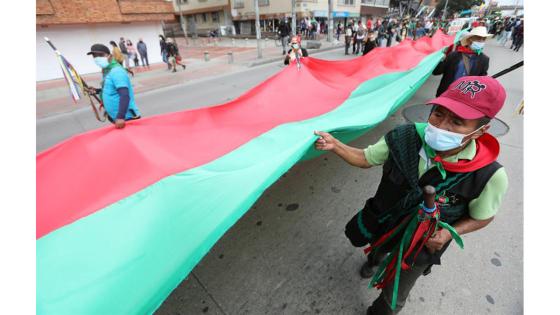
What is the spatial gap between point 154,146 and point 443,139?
85.1 inches

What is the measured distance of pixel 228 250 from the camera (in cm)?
271

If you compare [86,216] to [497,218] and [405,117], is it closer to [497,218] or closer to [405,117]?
[497,218]

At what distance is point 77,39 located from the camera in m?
13.8

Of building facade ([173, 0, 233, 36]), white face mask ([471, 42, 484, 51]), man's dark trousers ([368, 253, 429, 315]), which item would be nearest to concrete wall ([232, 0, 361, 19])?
building facade ([173, 0, 233, 36])

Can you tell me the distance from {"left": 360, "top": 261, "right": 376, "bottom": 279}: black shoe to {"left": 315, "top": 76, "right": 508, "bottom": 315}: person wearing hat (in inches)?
21.6

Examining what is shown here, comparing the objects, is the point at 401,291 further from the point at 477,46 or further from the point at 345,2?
the point at 345,2

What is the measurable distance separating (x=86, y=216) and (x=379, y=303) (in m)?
2.08

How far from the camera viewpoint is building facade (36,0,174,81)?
493 inches

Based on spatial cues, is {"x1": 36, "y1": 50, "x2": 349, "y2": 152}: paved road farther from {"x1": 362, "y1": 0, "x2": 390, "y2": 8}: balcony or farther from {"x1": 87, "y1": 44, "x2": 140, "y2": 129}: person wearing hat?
{"x1": 362, "y1": 0, "x2": 390, "y2": 8}: balcony

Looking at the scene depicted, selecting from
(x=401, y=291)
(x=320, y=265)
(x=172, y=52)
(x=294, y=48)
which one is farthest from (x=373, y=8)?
(x=401, y=291)

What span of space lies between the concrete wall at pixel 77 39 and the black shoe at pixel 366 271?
55.2 ft

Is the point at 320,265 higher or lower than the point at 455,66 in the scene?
lower

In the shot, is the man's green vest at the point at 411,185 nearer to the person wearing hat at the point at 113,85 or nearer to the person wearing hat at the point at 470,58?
the person wearing hat at the point at 470,58

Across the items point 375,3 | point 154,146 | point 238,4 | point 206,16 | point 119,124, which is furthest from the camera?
point 206,16
